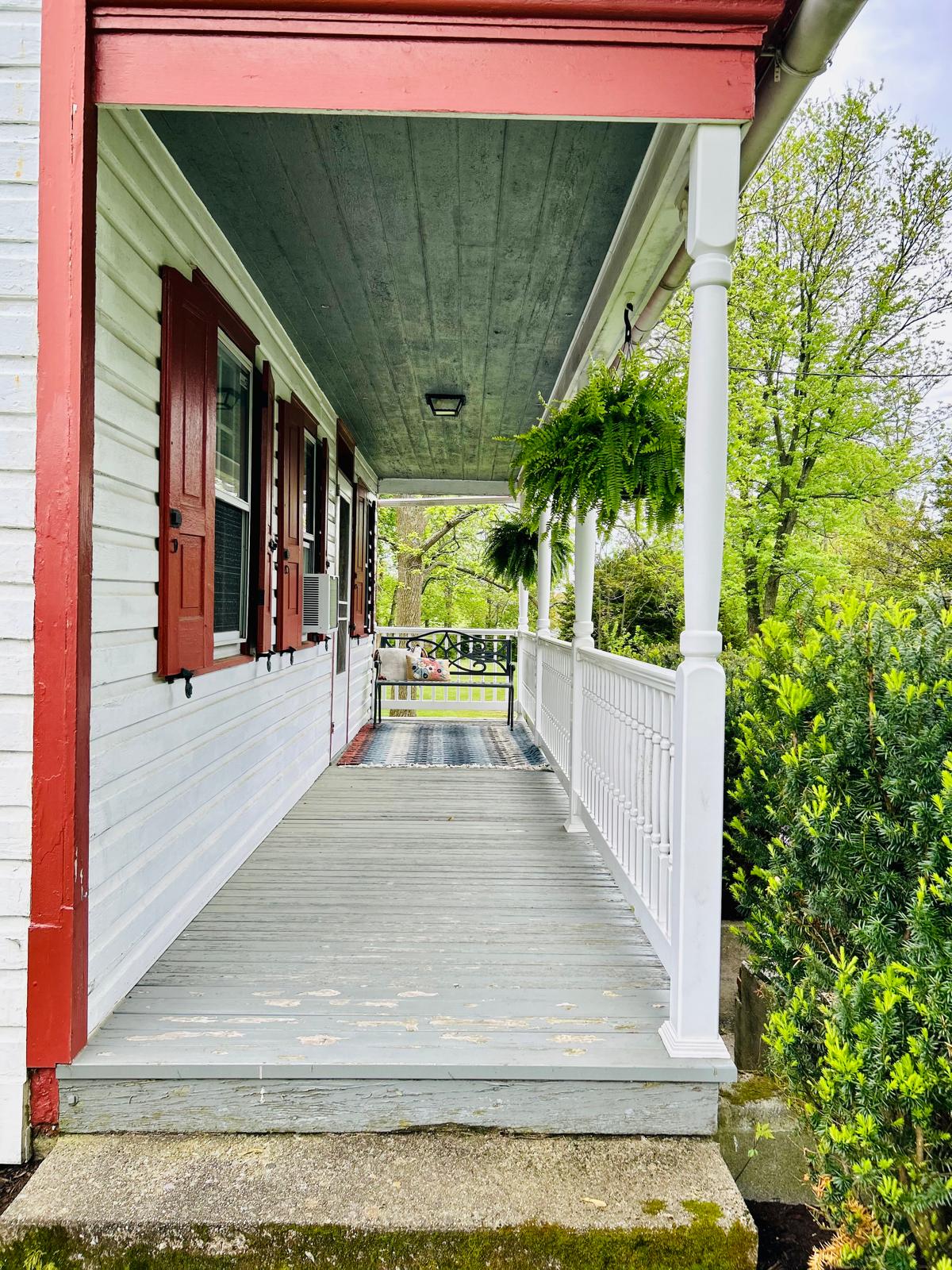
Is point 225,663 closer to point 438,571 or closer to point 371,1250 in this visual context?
point 371,1250

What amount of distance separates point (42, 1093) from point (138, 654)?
1.20m

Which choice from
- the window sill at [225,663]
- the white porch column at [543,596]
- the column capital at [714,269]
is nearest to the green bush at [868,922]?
the column capital at [714,269]

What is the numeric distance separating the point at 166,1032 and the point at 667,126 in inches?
115

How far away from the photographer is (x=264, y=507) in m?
3.91

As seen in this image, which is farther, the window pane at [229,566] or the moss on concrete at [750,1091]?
the window pane at [229,566]

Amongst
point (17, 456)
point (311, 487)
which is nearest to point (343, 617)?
point (311, 487)

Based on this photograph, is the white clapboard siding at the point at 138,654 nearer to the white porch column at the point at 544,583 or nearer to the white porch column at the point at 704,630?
the white porch column at the point at 704,630

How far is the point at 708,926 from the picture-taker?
2166 mm

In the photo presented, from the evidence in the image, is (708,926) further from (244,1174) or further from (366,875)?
(366,875)

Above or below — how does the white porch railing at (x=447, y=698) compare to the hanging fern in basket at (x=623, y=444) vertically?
below

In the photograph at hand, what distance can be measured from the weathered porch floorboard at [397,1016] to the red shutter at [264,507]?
3.96ft

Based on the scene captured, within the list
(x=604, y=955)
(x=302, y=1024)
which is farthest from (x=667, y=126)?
(x=302, y=1024)

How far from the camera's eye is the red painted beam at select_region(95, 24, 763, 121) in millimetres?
2080

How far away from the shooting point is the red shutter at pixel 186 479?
267cm
